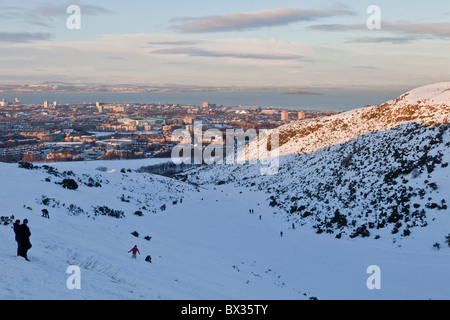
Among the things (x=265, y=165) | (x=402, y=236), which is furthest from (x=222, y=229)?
(x=265, y=165)

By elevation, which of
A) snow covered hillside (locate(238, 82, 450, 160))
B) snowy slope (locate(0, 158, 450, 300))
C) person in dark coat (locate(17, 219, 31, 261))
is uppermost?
snow covered hillside (locate(238, 82, 450, 160))

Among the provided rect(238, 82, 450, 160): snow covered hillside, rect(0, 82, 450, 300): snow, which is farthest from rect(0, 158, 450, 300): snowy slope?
rect(238, 82, 450, 160): snow covered hillside

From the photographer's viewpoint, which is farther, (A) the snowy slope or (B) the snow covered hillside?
(B) the snow covered hillside

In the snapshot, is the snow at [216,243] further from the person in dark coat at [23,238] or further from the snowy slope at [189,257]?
the person in dark coat at [23,238]

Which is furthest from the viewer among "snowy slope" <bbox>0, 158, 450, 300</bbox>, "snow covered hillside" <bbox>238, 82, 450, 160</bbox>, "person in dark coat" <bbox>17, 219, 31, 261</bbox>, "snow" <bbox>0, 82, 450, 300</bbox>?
"snow covered hillside" <bbox>238, 82, 450, 160</bbox>

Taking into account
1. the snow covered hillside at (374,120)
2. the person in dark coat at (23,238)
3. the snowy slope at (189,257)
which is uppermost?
the snow covered hillside at (374,120)

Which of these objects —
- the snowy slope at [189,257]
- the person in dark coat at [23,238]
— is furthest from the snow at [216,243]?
the person in dark coat at [23,238]

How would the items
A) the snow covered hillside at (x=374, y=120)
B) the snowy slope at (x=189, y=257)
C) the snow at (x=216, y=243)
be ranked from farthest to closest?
the snow covered hillside at (x=374, y=120)
the snow at (x=216, y=243)
the snowy slope at (x=189, y=257)

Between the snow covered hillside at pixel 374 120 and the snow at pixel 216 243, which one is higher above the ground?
the snow covered hillside at pixel 374 120

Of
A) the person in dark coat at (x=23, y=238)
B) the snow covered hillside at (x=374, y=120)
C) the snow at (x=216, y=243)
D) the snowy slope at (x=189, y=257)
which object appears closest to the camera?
the person in dark coat at (x=23, y=238)

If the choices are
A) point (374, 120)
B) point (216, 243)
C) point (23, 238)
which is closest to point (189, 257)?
point (216, 243)

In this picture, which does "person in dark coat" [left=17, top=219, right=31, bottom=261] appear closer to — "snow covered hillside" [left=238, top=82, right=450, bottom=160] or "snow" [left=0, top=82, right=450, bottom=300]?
"snow" [left=0, top=82, right=450, bottom=300]
